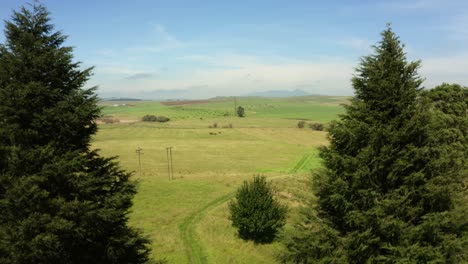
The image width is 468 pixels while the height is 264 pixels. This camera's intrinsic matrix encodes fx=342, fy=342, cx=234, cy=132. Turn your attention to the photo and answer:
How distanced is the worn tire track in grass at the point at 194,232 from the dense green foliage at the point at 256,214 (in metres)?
4.83

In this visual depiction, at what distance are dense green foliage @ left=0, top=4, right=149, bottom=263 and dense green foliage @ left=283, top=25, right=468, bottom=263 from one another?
35.0 feet

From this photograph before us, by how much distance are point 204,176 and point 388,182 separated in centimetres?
5037

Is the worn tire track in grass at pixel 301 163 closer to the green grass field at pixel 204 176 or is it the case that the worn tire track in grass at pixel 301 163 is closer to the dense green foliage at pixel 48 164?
the green grass field at pixel 204 176

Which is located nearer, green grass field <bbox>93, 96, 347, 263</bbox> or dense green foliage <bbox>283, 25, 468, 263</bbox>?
dense green foliage <bbox>283, 25, 468, 263</bbox>

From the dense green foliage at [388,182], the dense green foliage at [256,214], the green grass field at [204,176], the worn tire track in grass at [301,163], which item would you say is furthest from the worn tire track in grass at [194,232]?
the worn tire track in grass at [301,163]

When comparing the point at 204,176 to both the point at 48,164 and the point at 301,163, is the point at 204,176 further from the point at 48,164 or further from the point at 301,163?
the point at 48,164

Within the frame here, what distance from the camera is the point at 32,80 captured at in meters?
14.9

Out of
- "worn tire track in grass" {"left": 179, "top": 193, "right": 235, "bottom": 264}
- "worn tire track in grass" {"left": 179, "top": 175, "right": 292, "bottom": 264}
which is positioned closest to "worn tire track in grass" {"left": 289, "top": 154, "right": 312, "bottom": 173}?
"worn tire track in grass" {"left": 179, "top": 175, "right": 292, "bottom": 264}

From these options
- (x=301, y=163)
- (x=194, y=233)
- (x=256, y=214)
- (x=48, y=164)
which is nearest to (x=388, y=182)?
(x=48, y=164)

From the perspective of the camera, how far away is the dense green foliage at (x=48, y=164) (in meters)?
13.8

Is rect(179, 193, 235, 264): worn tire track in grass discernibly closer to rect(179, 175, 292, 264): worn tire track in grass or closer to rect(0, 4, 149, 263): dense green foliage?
rect(179, 175, 292, 264): worn tire track in grass

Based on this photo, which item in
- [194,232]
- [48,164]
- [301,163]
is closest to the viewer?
[48,164]

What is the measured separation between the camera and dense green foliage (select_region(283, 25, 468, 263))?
1647 centimetres

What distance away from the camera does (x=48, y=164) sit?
1434 cm
